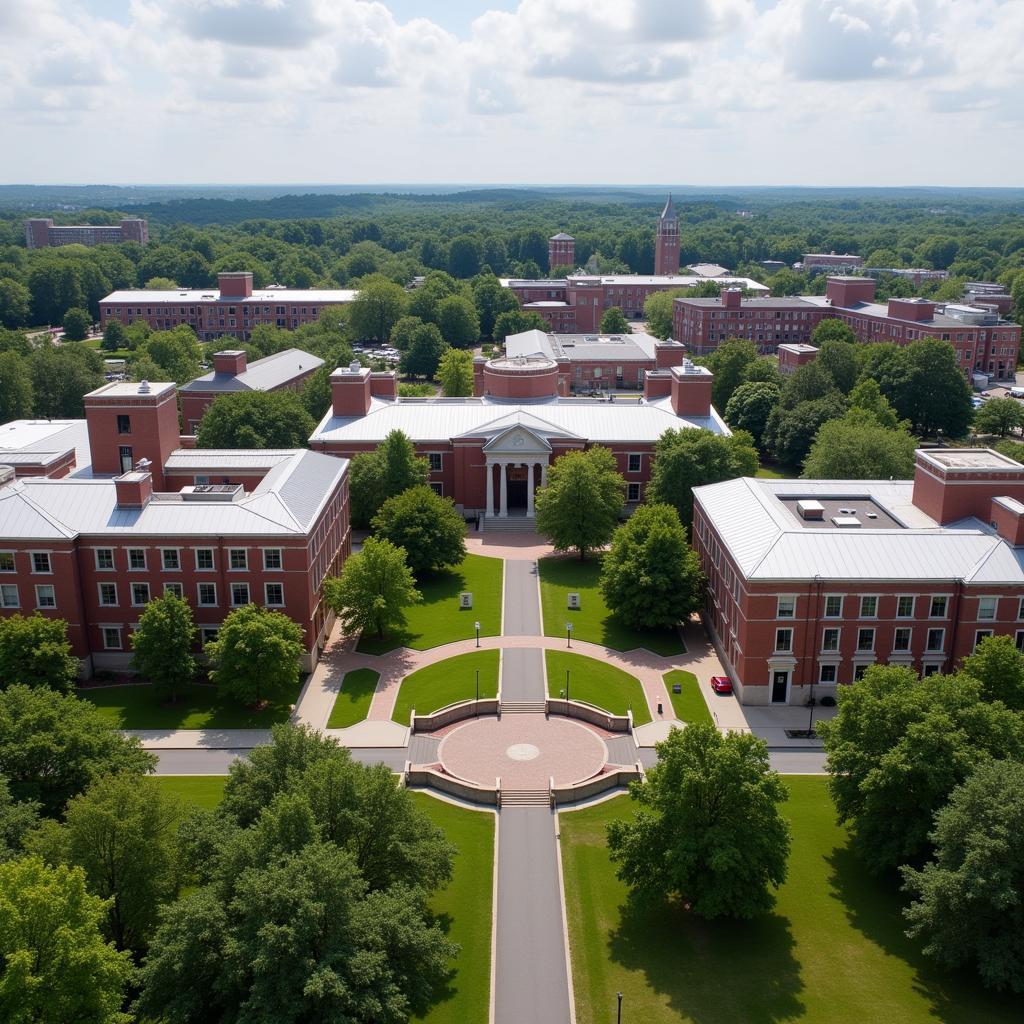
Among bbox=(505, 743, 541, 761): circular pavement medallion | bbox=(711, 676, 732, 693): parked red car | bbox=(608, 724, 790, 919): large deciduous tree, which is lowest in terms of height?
bbox=(505, 743, 541, 761): circular pavement medallion

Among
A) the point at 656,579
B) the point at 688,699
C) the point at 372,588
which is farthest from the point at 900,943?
the point at 372,588

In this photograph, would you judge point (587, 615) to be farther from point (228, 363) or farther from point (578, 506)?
point (228, 363)

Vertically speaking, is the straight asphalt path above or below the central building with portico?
below

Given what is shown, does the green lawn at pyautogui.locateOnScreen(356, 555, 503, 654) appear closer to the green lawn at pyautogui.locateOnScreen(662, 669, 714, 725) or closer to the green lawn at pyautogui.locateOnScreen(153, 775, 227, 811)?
the green lawn at pyautogui.locateOnScreen(662, 669, 714, 725)

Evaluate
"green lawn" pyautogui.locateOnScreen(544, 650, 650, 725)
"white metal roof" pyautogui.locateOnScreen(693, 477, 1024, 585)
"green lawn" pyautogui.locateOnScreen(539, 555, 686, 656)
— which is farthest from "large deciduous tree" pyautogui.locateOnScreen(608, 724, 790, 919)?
"green lawn" pyautogui.locateOnScreen(539, 555, 686, 656)

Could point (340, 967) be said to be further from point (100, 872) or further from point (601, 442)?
point (601, 442)

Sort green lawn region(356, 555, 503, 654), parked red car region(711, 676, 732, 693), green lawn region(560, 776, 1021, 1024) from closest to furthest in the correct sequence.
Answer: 1. green lawn region(560, 776, 1021, 1024)
2. parked red car region(711, 676, 732, 693)
3. green lawn region(356, 555, 503, 654)
